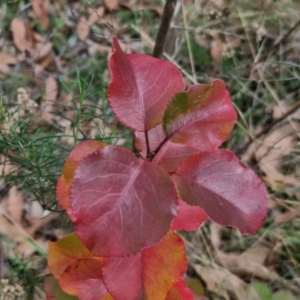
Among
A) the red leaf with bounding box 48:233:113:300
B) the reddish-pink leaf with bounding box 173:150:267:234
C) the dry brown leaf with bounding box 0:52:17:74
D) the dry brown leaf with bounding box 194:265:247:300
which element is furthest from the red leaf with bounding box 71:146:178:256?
the dry brown leaf with bounding box 0:52:17:74

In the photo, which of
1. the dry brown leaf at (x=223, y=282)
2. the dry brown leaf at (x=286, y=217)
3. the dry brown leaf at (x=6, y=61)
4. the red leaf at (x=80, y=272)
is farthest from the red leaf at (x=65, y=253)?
the dry brown leaf at (x=6, y=61)

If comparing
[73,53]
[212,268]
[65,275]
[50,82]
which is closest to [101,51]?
[73,53]

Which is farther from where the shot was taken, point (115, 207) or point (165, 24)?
point (165, 24)

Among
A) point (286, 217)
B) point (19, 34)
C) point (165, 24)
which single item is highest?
point (165, 24)

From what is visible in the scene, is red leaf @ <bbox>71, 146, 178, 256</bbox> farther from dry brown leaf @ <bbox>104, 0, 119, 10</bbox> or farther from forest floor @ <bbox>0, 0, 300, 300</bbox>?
dry brown leaf @ <bbox>104, 0, 119, 10</bbox>

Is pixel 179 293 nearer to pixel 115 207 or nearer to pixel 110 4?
pixel 115 207

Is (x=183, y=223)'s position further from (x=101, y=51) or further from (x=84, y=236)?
(x=101, y=51)

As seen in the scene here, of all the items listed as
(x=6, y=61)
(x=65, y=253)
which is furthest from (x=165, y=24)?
(x=6, y=61)

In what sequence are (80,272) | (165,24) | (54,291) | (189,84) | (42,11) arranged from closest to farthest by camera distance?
(80,272), (54,291), (165,24), (189,84), (42,11)

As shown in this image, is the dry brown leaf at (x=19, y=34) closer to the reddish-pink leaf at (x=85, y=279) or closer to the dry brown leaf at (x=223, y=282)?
the dry brown leaf at (x=223, y=282)
